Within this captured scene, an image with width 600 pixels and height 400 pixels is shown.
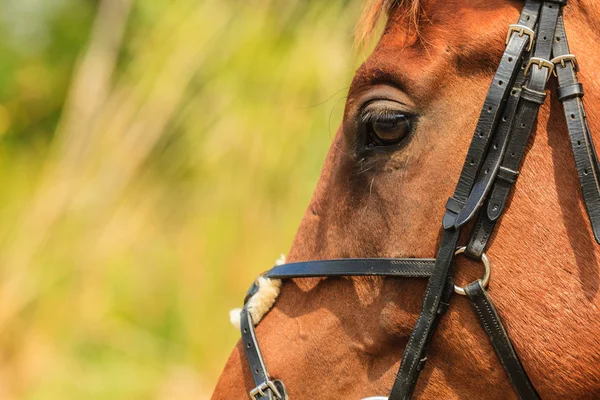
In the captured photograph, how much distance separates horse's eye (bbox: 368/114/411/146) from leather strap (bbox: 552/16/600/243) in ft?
1.49

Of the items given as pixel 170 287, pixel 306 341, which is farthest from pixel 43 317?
pixel 306 341

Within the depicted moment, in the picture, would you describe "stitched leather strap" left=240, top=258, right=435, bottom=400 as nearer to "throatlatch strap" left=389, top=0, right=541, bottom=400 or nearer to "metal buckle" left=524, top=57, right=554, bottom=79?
"throatlatch strap" left=389, top=0, right=541, bottom=400

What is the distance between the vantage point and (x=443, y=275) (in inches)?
81.1

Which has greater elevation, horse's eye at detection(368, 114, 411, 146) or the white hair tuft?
horse's eye at detection(368, 114, 411, 146)

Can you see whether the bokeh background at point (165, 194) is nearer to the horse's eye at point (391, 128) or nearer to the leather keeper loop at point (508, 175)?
the horse's eye at point (391, 128)

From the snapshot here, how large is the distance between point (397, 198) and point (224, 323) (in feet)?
15.0

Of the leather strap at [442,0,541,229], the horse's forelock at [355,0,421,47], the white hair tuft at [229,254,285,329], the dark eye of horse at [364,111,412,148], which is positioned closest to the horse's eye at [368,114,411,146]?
the dark eye of horse at [364,111,412,148]

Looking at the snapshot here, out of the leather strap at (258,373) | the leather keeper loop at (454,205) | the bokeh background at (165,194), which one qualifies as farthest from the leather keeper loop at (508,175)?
the bokeh background at (165,194)

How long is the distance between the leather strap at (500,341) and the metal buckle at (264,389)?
71 centimetres

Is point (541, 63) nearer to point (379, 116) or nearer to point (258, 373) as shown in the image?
point (379, 116)

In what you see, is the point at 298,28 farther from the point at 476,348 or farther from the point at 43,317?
the point at 476,348

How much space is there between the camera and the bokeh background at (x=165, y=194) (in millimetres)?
6500

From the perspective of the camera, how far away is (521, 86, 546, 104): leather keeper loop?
6.71 ft

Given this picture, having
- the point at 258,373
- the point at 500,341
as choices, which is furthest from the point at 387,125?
the point at 258,373
